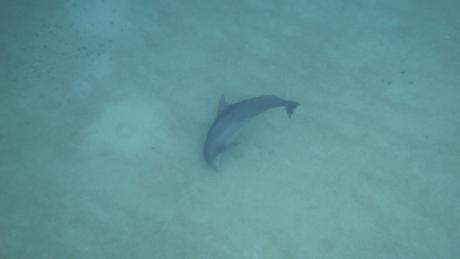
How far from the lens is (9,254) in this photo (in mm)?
5227

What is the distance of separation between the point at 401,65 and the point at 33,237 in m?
8.29

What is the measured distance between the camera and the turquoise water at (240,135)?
540 cm

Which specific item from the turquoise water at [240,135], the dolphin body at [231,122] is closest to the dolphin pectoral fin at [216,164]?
the dolphin body at [231,122]

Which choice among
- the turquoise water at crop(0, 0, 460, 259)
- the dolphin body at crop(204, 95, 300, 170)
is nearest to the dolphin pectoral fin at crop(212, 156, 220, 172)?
the dolphin body at crop(204, 95, 300, 170)

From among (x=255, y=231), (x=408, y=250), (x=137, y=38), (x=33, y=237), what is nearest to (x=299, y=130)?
(x=255, y=231)

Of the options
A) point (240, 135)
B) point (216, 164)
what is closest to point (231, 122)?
point (240, 135)

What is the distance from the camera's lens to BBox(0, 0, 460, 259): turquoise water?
17.7 ft

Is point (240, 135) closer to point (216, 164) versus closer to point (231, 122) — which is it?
point (231, 122)

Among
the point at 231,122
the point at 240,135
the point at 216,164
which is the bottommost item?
the point at 216,164

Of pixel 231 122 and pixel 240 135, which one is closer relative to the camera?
pixel 231 122

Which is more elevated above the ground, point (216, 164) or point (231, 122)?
point (231, 122)

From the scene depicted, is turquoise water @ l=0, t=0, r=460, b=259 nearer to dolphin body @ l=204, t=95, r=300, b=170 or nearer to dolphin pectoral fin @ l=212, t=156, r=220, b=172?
dolphin pectoral fin @ l=212, t=156, r=220, b=172

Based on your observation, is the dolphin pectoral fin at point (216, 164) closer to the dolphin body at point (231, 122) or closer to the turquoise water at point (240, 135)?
the dolphin body at point (231, 122)

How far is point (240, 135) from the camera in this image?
6.48 metres
